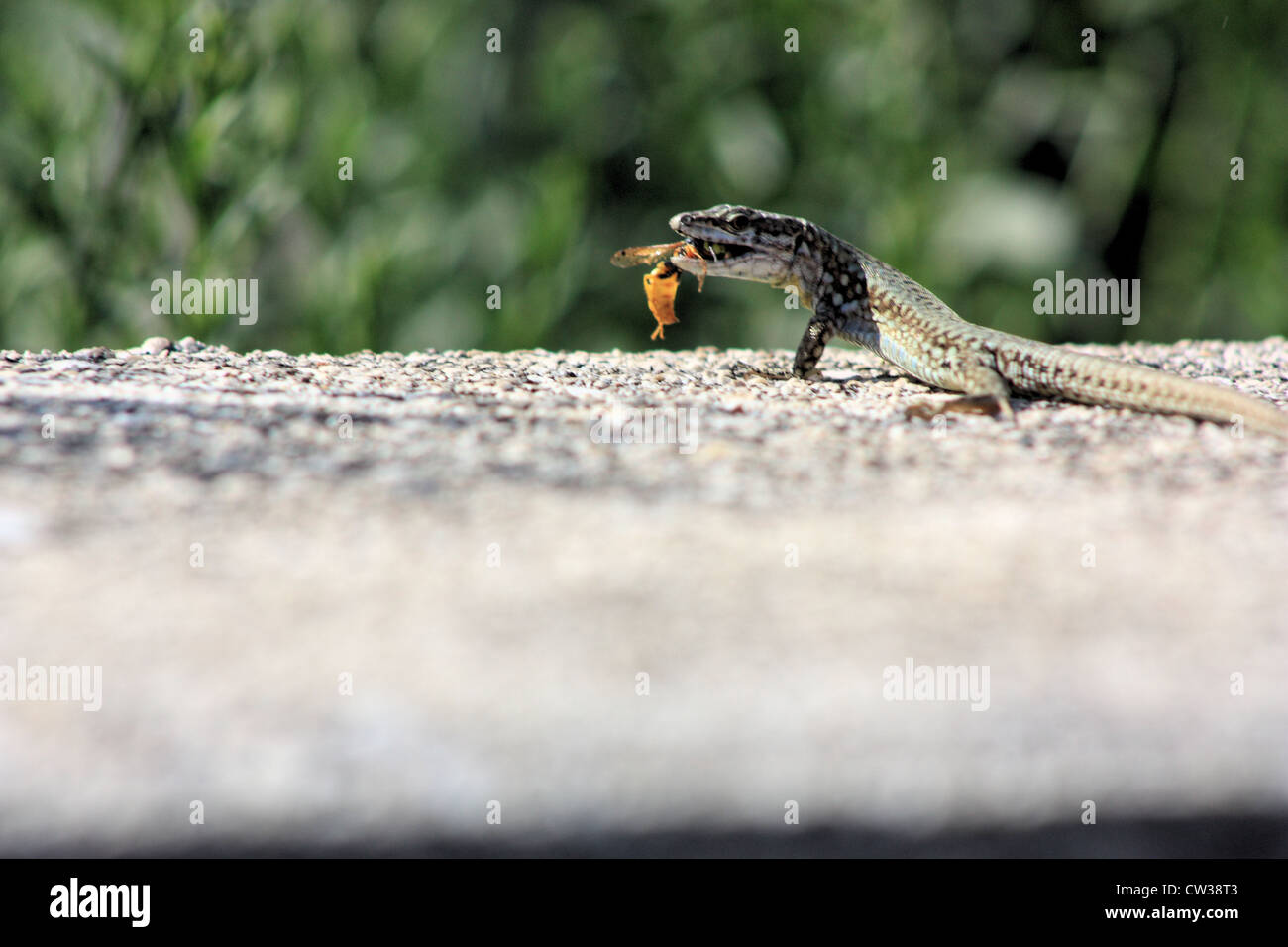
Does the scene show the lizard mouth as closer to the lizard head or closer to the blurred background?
the lizard head

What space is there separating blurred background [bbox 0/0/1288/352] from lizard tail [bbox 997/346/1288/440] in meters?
4.28

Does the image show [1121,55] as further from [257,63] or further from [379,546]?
[379,546]

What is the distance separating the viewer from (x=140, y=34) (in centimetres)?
707

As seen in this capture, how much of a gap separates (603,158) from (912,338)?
5.67m

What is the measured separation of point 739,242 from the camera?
14.9ft

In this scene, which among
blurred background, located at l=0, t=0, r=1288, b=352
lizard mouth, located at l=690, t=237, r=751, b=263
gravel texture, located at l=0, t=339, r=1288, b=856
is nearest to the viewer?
gravel texture, located at l=0, t=339, r=1288, b=856

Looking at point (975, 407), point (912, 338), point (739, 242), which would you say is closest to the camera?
point (975, 407)

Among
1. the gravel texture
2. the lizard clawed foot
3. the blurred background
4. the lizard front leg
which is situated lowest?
the gravel texture

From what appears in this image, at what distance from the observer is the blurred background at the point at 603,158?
284 inches

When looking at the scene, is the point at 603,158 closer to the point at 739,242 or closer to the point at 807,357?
the point at 739,242

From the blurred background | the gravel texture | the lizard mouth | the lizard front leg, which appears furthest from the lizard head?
the blurred background

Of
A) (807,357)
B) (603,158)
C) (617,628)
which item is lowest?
(617,628)

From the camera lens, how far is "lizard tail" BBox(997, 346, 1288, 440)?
3430 mm

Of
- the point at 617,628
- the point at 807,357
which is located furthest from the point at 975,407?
the point at 617,628
